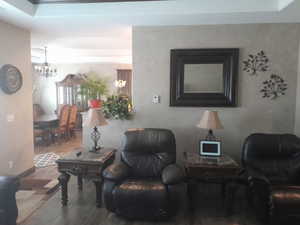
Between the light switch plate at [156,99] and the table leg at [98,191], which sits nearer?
the table leg at [98,191]

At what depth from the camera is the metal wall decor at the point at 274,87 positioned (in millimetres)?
3645

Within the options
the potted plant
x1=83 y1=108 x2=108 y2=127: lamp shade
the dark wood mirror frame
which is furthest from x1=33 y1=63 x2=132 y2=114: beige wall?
x1=83 y1=108 x2=108 y2=127: lamp shade

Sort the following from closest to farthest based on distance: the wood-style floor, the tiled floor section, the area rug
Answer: the wood-style floor, the tiled floor section, the area rug

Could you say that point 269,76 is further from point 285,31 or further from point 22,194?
point 22,194

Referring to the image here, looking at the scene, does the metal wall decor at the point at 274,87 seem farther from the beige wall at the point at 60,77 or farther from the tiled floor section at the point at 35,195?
the beige wall at the point at 60,77

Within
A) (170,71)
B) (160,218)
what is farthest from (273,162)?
(170,71)

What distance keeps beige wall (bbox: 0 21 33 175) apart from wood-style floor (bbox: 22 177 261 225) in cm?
111

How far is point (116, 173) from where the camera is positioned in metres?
2.91

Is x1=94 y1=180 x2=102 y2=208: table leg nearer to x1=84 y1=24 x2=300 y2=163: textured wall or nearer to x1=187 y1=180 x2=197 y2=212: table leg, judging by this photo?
x1=84 y1=24 x2=300 y2=163: textured wall

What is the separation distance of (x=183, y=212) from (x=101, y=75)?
6451 mm

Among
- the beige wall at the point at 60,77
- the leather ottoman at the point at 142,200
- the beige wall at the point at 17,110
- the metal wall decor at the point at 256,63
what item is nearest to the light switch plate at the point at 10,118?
the beige wall at the point at 17,110

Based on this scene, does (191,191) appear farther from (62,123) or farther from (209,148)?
(62,123)

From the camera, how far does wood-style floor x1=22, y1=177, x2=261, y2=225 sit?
2797 mm

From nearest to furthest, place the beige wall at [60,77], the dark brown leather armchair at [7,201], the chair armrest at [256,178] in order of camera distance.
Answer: the dark brown leather armchair at [7,201] < the chair armrest at [256,178] < the beige wall at [60,77]
